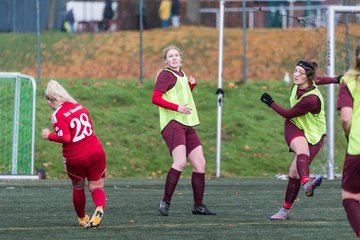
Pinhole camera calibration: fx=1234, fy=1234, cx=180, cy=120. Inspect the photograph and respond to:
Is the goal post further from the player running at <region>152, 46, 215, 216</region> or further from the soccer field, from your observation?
the player running at <region>152, 46, 215, 216</region>

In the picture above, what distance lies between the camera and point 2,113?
72.9ft

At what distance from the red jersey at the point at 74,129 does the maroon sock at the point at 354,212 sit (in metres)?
3.20

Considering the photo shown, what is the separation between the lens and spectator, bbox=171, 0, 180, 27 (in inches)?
1342

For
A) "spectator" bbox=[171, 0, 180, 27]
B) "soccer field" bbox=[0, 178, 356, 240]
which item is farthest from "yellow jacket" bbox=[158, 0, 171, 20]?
"soccer field" bbox=[0, 178, 356, 240]

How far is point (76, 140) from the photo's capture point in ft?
36.8

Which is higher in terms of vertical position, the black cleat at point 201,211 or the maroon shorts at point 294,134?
the maroon shorts at point 294,134

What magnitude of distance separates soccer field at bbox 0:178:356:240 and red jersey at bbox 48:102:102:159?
71 cm

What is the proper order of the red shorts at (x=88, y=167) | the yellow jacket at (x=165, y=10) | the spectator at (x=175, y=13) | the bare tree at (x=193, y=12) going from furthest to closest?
1. the bare tree at (x=193, y=12)
2. the spectator at (x=175, y=13)
3. the yellow jacket at (x=165, y=10)
4. the red shorts at (x=88, y=167)

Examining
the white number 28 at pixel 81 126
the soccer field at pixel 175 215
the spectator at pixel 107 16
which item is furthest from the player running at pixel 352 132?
the spectator at pixel 107 16

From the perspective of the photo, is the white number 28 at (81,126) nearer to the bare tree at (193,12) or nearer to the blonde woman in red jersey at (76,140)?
the blonde woman in red jersey at (76,140)

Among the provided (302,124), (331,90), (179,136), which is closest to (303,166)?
(302,124)

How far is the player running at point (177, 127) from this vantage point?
13.0 m

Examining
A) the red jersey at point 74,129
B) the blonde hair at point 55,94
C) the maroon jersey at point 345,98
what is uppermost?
the maroon jersey at point 345,98

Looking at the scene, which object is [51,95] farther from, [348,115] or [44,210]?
[348,115]
